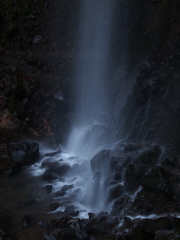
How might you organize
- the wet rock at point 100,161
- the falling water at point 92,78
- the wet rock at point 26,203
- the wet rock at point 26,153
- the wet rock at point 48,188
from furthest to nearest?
the falling water at point 92,78 < the wet rock at point 26,153 < the wet rock at point 100,161 < the wet rock at point 48,188 < the wet rock at point 26,203

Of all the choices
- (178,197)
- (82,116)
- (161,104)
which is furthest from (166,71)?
(178,197)

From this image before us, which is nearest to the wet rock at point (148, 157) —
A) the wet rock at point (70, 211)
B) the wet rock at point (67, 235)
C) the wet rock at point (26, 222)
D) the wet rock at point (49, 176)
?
the wet rock at point (70, 211)

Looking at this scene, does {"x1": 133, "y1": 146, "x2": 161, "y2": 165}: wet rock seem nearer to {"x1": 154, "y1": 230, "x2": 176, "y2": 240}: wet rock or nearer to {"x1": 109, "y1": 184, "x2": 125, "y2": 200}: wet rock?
{"x1": 109, "y1": 184, "x2": 125, "y2": 200}: wet rock

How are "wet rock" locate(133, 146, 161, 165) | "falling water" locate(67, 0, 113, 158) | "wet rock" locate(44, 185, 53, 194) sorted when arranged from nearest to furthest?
1. "wet rock" locate(133, 146, 161, 165)
2. "wet rock" locate(44, 185, 53, 194)
3. "falling water" locate(67, 0, 113, 158)

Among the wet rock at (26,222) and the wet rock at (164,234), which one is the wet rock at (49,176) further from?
the wet rock at (164,234)

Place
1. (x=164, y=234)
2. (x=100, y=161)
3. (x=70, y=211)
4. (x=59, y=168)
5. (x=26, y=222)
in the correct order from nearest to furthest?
(x=164, y=234), (x=26, y=222), (x=70, y=211), (x=100, y=161), (x=59, y=168)

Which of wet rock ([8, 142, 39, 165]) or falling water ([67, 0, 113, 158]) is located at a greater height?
falling water ([67, 0, 113, 158])

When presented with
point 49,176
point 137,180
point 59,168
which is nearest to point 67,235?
point 137,180

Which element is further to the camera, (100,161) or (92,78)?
(92,78)

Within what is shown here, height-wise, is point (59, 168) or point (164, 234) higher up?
point (164, 234)

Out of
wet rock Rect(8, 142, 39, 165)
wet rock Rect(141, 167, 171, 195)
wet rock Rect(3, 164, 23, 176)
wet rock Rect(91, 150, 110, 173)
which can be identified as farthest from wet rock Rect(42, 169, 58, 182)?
wet rock Rect(141, 167, 171, 195)

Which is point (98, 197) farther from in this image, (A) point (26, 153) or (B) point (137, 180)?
(A) point (26, 153)

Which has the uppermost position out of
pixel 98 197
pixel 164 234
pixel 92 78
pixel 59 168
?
pixel 92 78

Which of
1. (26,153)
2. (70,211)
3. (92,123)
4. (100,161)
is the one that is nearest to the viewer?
(70,211)
